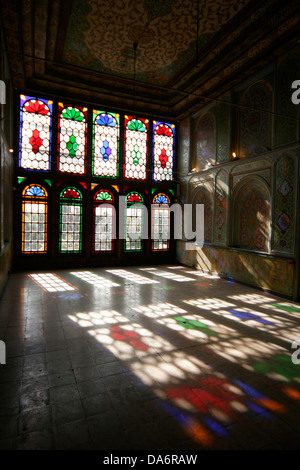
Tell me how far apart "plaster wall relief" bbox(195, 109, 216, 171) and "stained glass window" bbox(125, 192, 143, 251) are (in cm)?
240

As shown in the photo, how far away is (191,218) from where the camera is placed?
9.47 meters

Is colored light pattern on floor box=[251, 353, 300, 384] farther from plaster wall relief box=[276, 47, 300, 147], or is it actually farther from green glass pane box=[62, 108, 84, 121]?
green glass pane box=[62, 108, 84, 121]

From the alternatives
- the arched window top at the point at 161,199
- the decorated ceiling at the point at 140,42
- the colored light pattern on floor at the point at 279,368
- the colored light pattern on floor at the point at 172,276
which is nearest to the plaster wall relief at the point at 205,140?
the decorated ceiling at the point at 140,42

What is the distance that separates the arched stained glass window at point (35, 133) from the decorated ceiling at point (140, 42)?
0.46 metres

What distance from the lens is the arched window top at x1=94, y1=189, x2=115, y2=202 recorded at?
29.9 ft

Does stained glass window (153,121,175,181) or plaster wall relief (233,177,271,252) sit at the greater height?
stained glass window (153,121,175,181)

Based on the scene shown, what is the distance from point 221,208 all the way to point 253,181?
1.31 m

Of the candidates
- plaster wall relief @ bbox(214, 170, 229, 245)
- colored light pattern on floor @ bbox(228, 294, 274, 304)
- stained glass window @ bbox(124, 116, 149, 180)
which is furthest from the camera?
stained glass window @ bbox(124, 116, 149, 180)

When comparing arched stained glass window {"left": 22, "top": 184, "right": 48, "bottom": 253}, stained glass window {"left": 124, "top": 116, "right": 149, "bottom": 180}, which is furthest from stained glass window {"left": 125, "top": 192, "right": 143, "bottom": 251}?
arched stained glass window {"left": 22, "top": 184, "right": 48, "bottom": 253}

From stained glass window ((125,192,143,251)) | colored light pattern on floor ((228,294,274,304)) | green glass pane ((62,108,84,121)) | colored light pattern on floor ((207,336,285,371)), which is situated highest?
green glass pane ((62,108,84,121))

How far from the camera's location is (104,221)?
9.20m

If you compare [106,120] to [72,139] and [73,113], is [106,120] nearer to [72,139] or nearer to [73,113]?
[73,113]

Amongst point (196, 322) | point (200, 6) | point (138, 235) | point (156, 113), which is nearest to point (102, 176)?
point (138, 235)

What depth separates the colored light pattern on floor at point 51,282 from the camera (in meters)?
6.20
